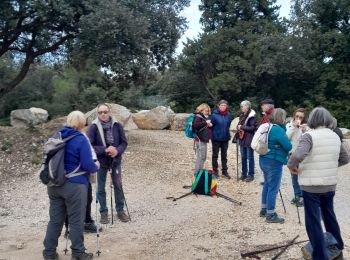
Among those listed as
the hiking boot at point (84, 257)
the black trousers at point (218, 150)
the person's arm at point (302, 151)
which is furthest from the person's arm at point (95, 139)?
the black trousers at point (218, 150)

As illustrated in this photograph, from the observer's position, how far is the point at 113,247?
18.9 ft

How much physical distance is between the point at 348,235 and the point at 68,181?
12.4 ft

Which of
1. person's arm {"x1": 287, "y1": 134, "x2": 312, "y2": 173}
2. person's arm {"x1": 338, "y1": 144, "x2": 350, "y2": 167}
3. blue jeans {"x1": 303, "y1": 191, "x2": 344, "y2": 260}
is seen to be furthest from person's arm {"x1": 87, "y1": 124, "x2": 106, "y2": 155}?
person's arm {"x1": 338, "y1": 144, "x2": 350, "y2": 167}

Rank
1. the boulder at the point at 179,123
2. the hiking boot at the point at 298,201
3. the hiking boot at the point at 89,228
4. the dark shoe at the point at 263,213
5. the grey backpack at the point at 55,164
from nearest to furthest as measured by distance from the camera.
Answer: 1. the grey backpack at the point at 55,164
2. the hiking boot at the point at 89,228
3. the dark shoe at the point at 263,213
4. the hiking boot at the point at 298,201
5. the boulder at the point at 179,123

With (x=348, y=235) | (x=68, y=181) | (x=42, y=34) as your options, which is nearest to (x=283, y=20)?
(x=42, y=34)

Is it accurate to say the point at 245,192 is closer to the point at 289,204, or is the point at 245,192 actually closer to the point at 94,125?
the point at 289,204

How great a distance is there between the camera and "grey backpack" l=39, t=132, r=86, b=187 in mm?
4914

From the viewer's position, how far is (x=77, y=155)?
506 centimetres

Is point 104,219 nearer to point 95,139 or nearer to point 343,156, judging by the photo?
point 95,139

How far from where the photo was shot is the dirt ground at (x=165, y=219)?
566 cm

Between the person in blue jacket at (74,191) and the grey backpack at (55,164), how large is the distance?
7 cm

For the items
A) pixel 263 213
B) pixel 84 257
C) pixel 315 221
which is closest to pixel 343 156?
pixel 315 221

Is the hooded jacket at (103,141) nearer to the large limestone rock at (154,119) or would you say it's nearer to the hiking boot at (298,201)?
the hiking boot at (298,201)

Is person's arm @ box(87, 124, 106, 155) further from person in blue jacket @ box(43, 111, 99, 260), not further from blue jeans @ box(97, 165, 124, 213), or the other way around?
person in blue jacket @ box(43, 111, 99, 260)
